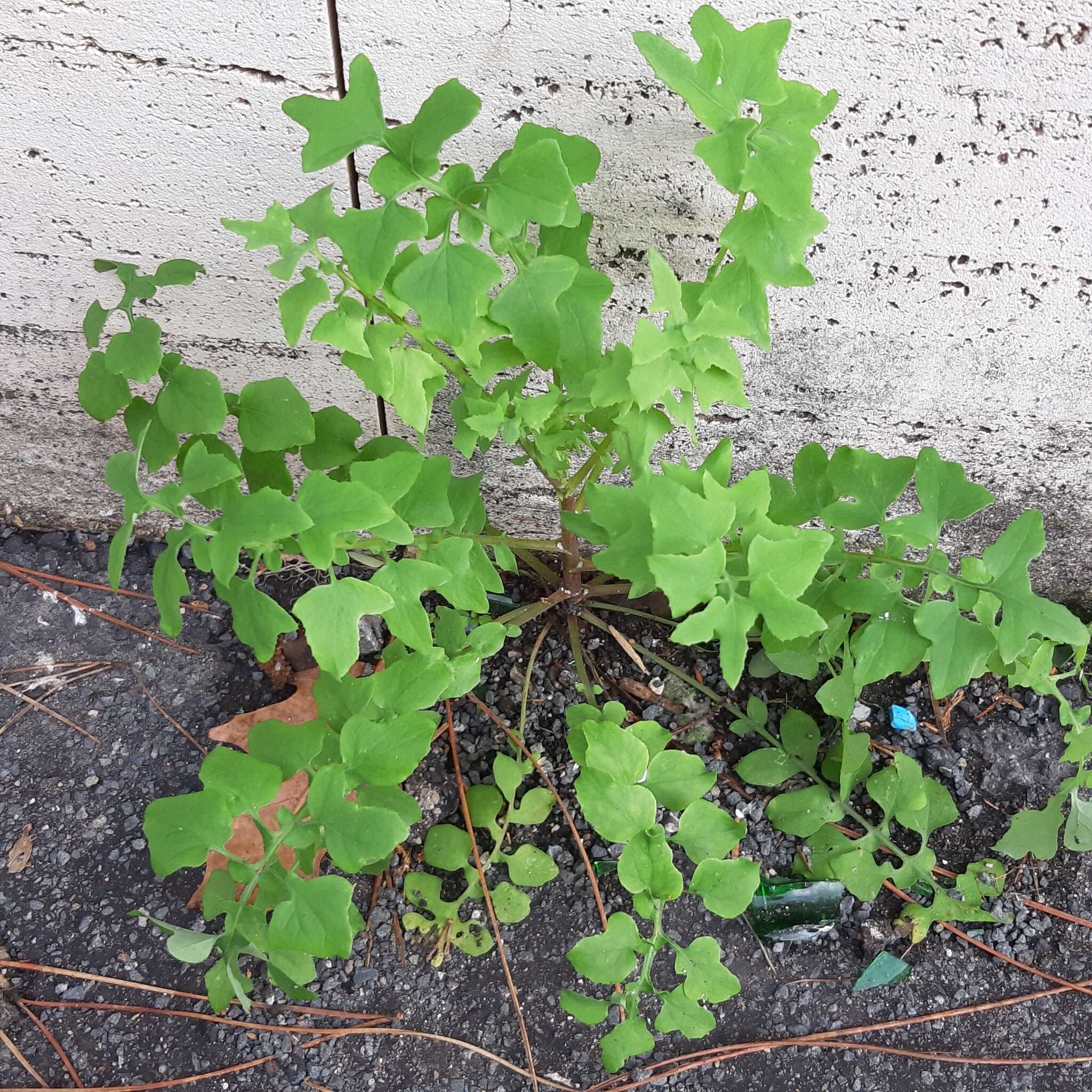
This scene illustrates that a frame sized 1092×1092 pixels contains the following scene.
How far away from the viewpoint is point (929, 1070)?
153 centimetres

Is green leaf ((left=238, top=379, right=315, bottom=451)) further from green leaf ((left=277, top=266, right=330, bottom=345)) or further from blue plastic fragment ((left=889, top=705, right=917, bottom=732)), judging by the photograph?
blue plastic fragment ((left=889, top=705, right=917, bottom=732))

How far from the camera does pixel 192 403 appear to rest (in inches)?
45.3

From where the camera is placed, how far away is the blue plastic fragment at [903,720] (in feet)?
5.82

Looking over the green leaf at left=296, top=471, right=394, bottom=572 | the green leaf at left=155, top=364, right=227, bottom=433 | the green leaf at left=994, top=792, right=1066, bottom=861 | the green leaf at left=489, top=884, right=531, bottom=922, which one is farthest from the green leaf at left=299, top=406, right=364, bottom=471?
the green leaf at left=994, top=792, right=1066, bottom=861

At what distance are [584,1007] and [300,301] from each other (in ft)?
3.18

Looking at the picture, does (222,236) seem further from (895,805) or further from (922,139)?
(895,805)

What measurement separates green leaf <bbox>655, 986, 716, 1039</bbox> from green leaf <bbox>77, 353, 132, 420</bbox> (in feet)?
3.41

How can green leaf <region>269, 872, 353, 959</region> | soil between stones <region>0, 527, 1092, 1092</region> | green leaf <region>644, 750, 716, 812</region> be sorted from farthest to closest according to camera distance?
soil between stones <region>0, 527, 1092, 1092</region>, green leaf <region>644, 750, 716, 812</region>, green leaf <region>269, 872, 353, 959</region>

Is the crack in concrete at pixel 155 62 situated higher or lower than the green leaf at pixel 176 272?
higher

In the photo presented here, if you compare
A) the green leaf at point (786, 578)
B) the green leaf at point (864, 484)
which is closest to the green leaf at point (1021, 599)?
the green leaf at point (864, 484)

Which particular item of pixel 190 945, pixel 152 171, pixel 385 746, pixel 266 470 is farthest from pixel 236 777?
pixel 152 171

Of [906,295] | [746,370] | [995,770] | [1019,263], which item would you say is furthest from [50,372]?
[995,770]

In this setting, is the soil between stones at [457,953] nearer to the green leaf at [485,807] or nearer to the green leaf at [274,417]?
the green leaf at [485,807]

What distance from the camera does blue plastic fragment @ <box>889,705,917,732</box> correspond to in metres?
1.77
